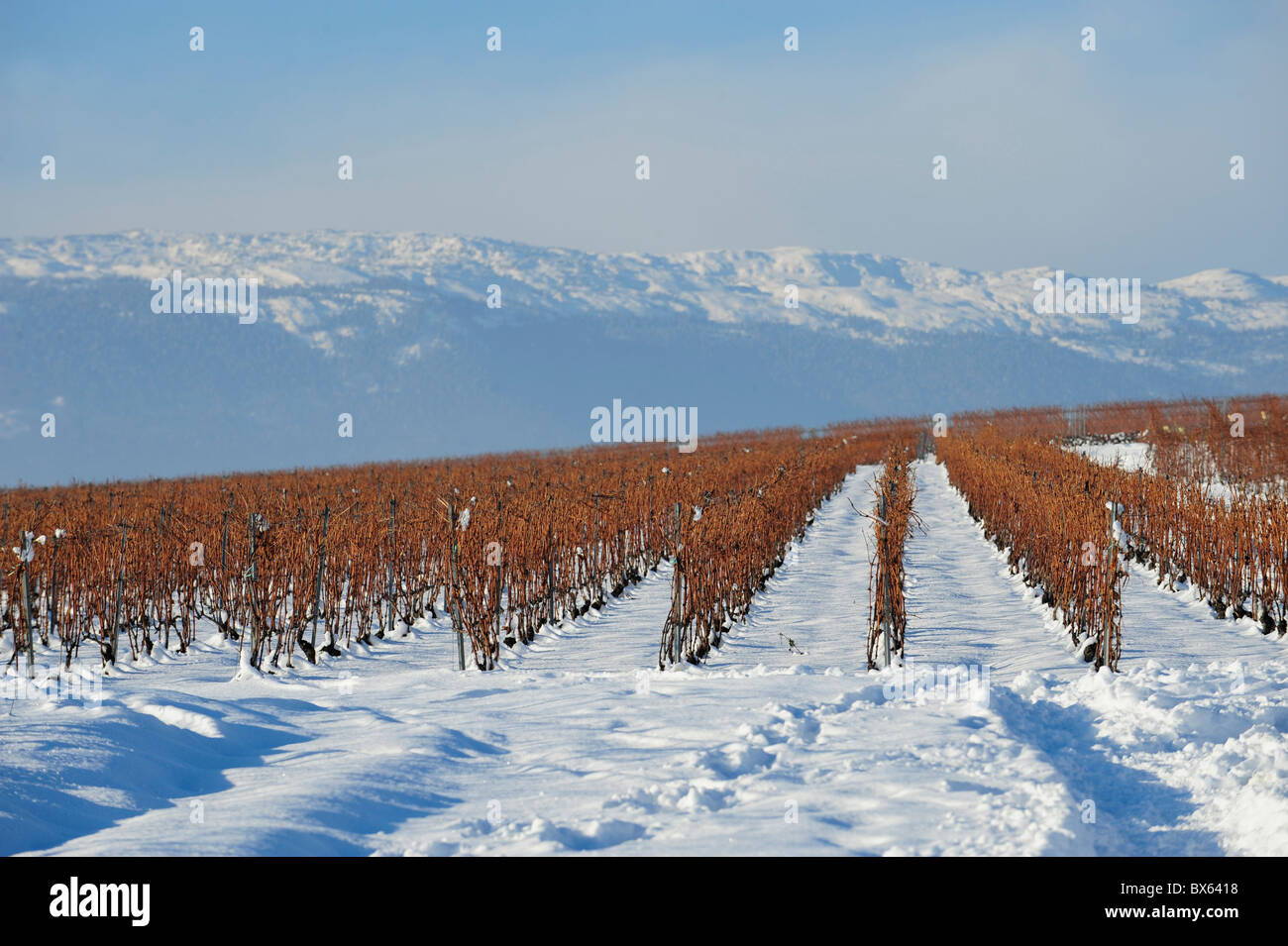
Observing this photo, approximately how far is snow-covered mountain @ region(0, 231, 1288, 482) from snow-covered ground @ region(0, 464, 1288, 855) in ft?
316

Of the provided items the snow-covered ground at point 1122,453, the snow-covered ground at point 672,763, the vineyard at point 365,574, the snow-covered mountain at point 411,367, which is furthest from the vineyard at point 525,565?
the snow-covered mountain at point 411,367

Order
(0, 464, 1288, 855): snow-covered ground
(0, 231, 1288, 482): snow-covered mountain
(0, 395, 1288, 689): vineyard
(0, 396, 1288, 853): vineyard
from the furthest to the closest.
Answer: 1. (0, 231, 1288, 482): snow-covered mountain
2. (0, 395, 1288, 689): vineyard
3. (0, 396, 1288, 853): vineyard
4. (0, 464, 1288, 855): snow-covered ground

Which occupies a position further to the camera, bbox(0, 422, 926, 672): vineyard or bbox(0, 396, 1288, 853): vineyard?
bbox(0, 422, 926, 672): vineyard

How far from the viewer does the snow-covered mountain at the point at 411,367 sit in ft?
343

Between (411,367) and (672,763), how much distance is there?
121 metres

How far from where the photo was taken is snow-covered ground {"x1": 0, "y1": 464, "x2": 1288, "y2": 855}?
366 centimetres

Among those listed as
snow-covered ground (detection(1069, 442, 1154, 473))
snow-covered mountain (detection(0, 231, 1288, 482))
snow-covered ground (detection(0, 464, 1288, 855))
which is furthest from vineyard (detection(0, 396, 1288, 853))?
snow-covered mountain (detection(0, 231, 1288, 482))

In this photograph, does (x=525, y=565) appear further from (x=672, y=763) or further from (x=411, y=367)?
(x=411, y=367)

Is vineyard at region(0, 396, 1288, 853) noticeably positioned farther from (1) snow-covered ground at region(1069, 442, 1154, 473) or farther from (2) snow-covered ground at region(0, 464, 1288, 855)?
(1) snow-covered ground at region(1069, 442, 1154, 473)

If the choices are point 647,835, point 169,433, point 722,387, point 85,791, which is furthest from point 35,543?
point 722,387

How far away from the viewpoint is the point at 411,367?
122 metres

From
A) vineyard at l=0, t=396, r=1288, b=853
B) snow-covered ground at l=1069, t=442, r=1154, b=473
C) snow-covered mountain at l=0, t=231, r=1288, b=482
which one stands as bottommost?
vineyard at l=0, t=396, r=1288, b=853

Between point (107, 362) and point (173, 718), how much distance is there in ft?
388

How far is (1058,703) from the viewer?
19.3 ft
